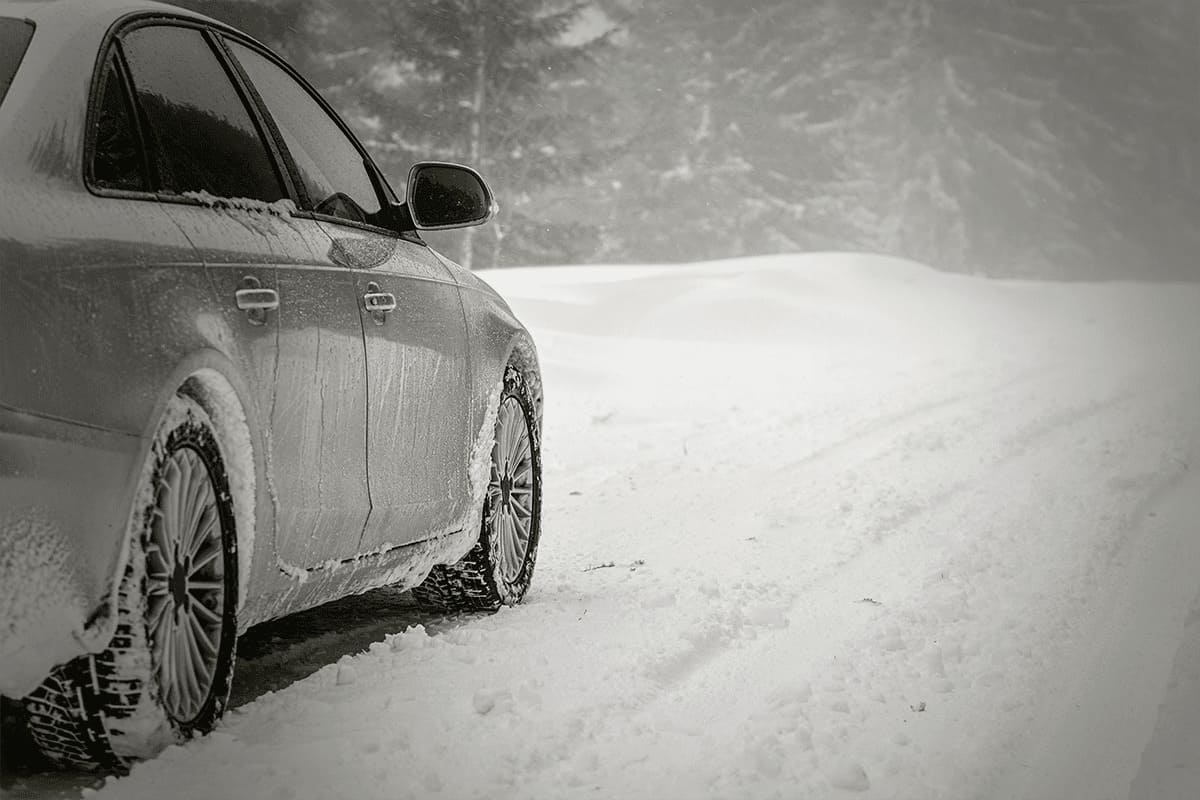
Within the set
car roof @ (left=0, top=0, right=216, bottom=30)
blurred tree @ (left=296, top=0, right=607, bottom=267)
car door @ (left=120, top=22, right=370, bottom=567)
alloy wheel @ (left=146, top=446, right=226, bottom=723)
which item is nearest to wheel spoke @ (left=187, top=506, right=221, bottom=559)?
alloy wheel @ (left=146, top=446, right=226, bottom=723)

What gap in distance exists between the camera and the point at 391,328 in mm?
3660

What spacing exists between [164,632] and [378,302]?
126 cm

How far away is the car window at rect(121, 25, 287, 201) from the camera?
2.92m

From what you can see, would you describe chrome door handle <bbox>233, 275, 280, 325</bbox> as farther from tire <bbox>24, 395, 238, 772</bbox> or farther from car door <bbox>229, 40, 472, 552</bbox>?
car door <bbox>229, 40, 472, 552</bbox>

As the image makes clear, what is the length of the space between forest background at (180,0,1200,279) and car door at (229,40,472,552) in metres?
37.1

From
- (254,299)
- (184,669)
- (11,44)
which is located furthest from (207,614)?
(11,44)

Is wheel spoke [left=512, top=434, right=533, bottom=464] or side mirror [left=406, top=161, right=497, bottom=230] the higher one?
side mirror [left=406, top=161, right=497, bottom=230]

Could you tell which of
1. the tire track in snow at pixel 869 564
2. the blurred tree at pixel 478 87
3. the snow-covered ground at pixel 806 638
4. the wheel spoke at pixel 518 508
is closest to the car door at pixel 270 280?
the snow-covered ground at pixel 806 638

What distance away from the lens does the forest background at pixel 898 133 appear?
153 feet

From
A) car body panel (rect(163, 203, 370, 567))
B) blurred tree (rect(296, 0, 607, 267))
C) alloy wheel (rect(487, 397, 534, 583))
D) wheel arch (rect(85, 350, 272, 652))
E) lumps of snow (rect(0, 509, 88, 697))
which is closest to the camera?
lumps of snow (rect(0, 509, 88, 697))

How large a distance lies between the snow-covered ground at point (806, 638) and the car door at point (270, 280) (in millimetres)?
525

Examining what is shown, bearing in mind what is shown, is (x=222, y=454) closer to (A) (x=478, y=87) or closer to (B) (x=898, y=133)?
(A) (x=478, y=87)

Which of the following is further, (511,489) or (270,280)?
(511,489)

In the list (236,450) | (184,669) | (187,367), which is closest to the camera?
(187,367)
